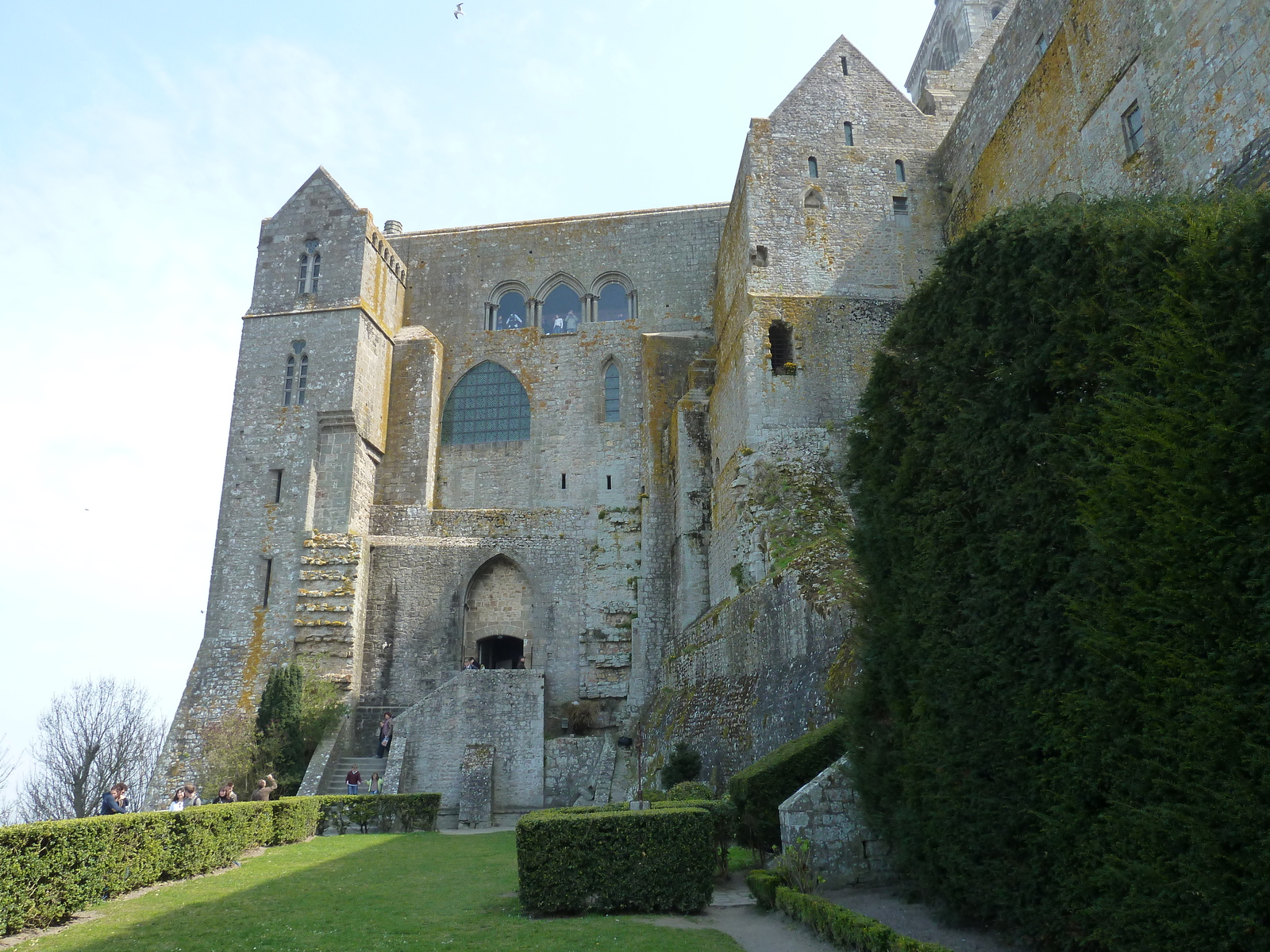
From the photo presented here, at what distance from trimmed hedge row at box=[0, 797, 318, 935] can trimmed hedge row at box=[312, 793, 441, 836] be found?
3246 millimetres

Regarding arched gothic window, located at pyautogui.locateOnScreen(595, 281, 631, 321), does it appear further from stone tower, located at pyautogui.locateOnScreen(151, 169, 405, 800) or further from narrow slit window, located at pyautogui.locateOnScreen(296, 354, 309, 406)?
narrow slit window, located at pyautogui.locateOnScreen(296, 354, 309, 406)

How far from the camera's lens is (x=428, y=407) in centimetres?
2627

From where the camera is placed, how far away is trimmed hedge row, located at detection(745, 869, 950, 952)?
20.6 feet

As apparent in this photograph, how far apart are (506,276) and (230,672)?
13689mm

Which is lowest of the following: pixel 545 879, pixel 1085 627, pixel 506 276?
pixel 545 879

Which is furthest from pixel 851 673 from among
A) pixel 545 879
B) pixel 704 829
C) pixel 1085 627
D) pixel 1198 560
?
pixel 1198 560

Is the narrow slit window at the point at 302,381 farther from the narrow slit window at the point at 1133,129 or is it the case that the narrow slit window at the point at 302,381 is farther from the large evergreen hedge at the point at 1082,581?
the narrow slit window at the point at 1133,129

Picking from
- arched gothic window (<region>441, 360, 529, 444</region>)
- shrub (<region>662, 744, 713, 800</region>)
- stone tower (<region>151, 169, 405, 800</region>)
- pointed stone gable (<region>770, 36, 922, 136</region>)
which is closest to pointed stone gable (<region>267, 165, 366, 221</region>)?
stone tower (<region>151, 169, 405, 800</region>)

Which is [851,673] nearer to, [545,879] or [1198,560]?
[545,879]

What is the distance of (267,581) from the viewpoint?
22.7 meters

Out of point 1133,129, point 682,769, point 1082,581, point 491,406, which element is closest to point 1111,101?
point 1133,129

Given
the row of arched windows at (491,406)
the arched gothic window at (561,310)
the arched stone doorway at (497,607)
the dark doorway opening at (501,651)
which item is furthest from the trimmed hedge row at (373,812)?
the arched gothic window at (561,310)

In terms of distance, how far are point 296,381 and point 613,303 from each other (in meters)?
9.43

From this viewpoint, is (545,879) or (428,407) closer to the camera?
(545,879)
